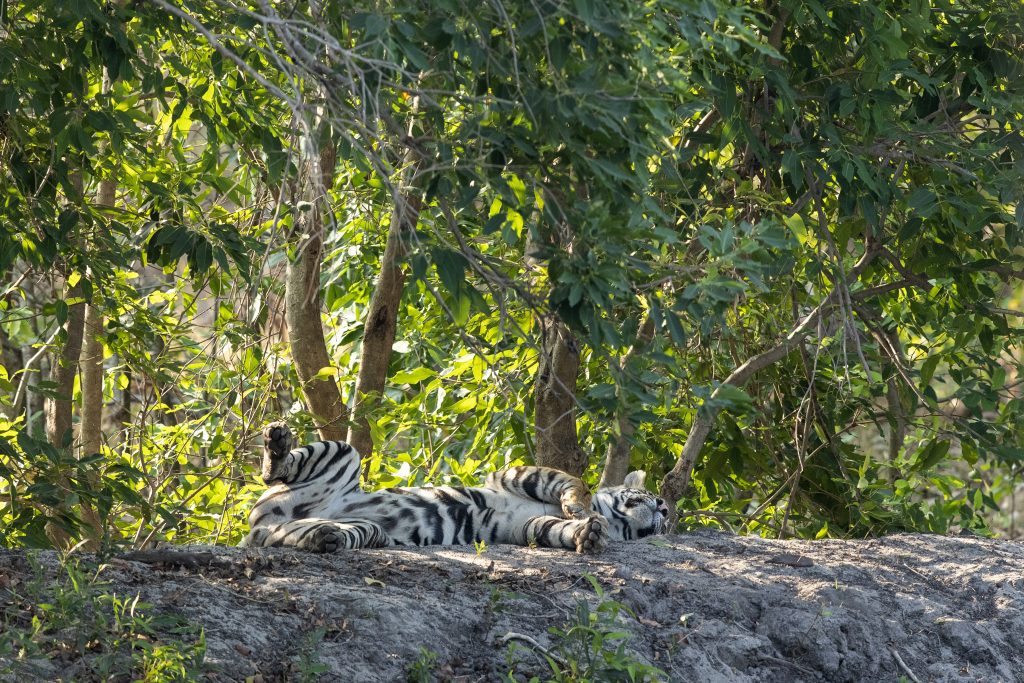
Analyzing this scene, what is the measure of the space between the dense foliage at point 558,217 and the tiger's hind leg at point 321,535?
20.4 inches

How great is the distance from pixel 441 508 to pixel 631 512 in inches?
35.4

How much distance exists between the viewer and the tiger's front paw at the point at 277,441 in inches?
207

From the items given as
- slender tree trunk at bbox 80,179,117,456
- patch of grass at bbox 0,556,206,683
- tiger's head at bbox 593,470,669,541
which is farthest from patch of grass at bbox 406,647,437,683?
slender tree trunk at bbox 80,179,117,456

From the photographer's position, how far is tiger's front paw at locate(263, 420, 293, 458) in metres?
5.25

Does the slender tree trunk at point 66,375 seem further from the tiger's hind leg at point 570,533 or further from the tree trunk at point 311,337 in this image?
the tiger's hind leg at point 570,533

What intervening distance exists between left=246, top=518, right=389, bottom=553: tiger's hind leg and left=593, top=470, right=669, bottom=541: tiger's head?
111 centimetres

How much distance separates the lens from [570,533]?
517 centimetres

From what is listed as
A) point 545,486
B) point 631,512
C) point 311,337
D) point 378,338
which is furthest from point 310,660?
point 311,337

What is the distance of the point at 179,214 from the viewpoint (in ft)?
18.1

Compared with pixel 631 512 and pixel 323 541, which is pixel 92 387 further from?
pixel 631 512

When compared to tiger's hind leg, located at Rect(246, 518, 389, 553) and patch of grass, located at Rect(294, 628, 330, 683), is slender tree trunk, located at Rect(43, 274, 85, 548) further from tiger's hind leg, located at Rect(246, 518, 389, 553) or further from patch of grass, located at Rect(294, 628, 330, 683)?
patch of grass, located at Rect(294, 628, 330, 683)

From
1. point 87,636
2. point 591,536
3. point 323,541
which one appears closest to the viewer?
point 87,636

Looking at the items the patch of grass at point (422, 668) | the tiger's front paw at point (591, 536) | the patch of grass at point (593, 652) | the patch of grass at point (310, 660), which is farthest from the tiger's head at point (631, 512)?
the patch of grass at point (310, 660)

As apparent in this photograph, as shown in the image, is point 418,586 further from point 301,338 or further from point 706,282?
point 301,338
